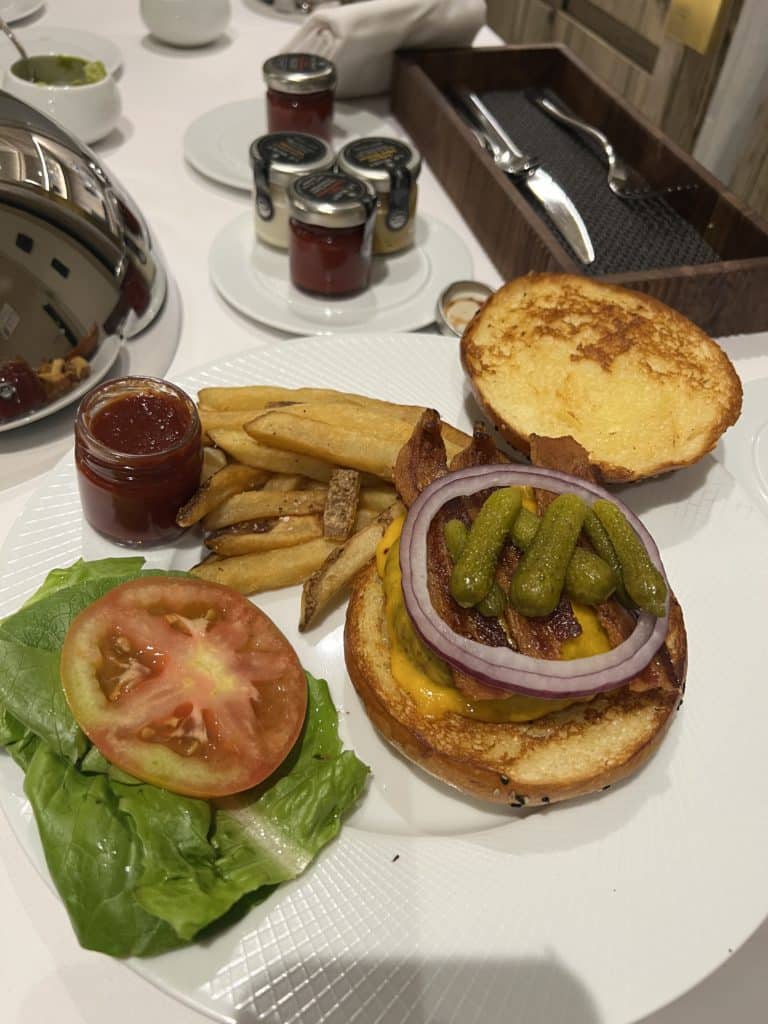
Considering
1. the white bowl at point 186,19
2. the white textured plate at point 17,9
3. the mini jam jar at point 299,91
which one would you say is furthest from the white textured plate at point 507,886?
the white textured plate at point 17,9

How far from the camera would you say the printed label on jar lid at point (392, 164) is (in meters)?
3.12

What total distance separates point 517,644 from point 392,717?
1.10ft

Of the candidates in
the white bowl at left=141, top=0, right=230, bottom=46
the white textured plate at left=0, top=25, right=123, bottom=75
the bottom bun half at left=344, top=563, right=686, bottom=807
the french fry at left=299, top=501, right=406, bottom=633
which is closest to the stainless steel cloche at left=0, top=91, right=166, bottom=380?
the french fry at left=299, top=501, right=406, bottom=633

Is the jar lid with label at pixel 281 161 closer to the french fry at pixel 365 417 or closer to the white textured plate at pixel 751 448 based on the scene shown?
the french fry at pixel 365 417

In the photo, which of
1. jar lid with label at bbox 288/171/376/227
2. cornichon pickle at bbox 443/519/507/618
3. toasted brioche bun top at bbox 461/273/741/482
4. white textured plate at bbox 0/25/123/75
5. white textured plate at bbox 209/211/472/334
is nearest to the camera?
cornichon pickle at bbox 443/519/507/618

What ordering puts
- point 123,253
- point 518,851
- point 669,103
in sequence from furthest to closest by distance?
point 669,103 → point 123,253 → point 518,851

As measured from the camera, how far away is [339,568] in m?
2.01

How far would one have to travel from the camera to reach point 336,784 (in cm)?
173

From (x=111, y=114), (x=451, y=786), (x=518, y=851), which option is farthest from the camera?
(x=111, y=114)

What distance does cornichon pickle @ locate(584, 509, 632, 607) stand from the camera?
177 centimetres

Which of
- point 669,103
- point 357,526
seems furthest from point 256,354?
point 669,103

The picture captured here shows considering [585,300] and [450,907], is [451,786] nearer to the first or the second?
[450,907]

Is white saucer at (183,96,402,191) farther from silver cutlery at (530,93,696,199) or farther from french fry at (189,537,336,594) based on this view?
french fry at (189,537,336,594)

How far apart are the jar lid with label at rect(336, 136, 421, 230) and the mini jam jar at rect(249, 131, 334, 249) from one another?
109mm
